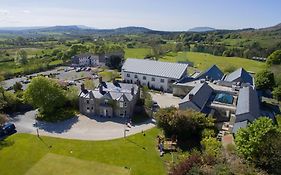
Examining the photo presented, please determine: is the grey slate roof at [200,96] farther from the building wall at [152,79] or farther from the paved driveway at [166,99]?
the building wall at [152,79]

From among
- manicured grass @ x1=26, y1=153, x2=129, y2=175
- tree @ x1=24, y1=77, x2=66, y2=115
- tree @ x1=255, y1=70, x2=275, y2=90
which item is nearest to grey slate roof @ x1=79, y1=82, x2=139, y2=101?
tree @ x1=24, y1=77, x2=66, y2=115

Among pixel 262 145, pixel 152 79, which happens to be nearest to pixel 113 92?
pixel 152 79

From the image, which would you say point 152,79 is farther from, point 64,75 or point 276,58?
point 276,58

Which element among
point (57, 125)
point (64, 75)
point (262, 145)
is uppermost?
point (262, 145)

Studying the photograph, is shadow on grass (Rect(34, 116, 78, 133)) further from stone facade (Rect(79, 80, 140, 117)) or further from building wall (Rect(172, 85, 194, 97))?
building wall (Rect(172, 85, 194, 97))

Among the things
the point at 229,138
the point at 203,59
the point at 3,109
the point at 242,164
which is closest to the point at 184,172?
the point at 242,164

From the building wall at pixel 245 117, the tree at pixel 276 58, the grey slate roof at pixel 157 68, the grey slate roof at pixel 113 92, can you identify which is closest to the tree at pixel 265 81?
the grey slate roof at pixel 157 68

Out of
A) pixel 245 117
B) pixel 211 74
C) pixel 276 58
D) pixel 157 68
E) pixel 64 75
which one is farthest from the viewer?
pixel 276 58

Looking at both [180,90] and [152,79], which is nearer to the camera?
[180,90]
